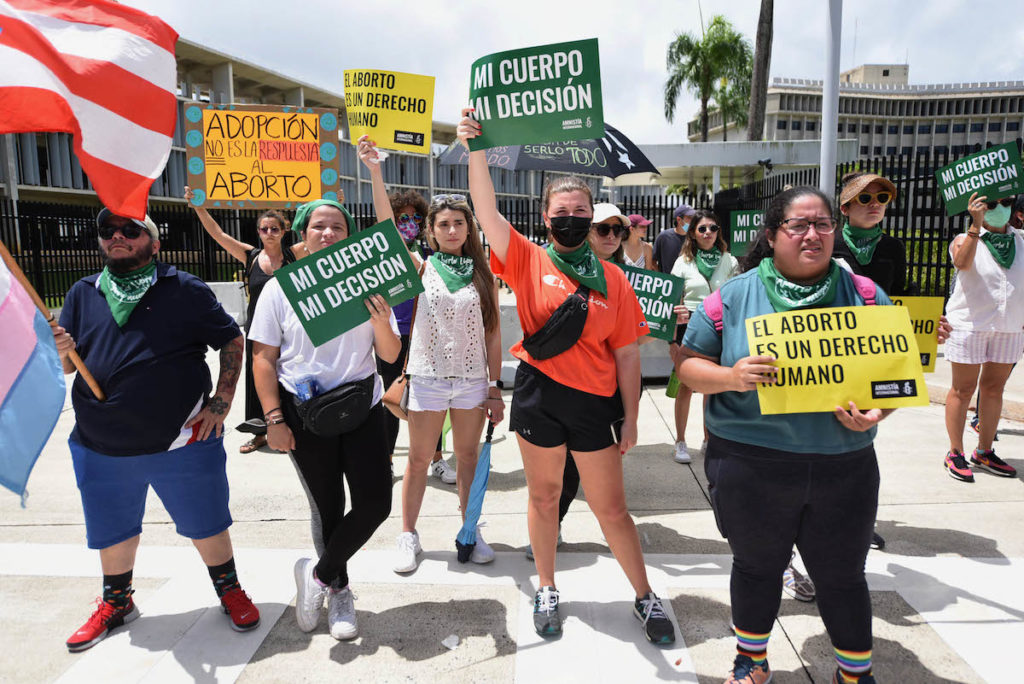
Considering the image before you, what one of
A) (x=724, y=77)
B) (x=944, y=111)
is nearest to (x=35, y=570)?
(x=724, y=77)

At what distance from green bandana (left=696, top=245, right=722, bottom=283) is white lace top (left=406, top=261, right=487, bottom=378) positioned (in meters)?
2.48

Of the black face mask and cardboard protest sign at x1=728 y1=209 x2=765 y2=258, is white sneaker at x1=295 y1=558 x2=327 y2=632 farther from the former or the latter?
cardboard protest sign at x1=728 y1=209 x2=765 y2=258

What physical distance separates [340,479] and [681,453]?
3333mm

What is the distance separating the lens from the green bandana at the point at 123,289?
9.39 feet

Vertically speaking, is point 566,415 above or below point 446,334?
below

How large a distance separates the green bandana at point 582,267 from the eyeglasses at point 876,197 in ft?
5.36

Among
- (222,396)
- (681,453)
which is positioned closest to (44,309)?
(222,396)

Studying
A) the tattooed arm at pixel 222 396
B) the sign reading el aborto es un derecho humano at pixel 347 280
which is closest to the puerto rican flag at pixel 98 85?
the sign reading el aborto es un derecho humano at pixel 347 280

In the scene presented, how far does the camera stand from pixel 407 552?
3793 mm

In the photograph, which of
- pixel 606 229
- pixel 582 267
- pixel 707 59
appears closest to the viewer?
pixel 582 267

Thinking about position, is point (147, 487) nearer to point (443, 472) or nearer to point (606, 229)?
point (443, 472)

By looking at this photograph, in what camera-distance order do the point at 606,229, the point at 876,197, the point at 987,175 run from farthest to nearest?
the point at 987,175 < the point at 606,229 < the point at 876,197

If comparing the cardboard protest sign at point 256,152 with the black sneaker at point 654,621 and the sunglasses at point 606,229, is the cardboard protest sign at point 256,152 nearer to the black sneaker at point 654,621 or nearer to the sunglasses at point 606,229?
the sunglasses at point 606,229

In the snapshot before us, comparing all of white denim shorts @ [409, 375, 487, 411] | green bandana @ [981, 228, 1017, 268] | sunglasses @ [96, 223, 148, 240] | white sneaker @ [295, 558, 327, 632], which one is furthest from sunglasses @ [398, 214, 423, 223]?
green bandana @ [981, 228, 1017, 268]
